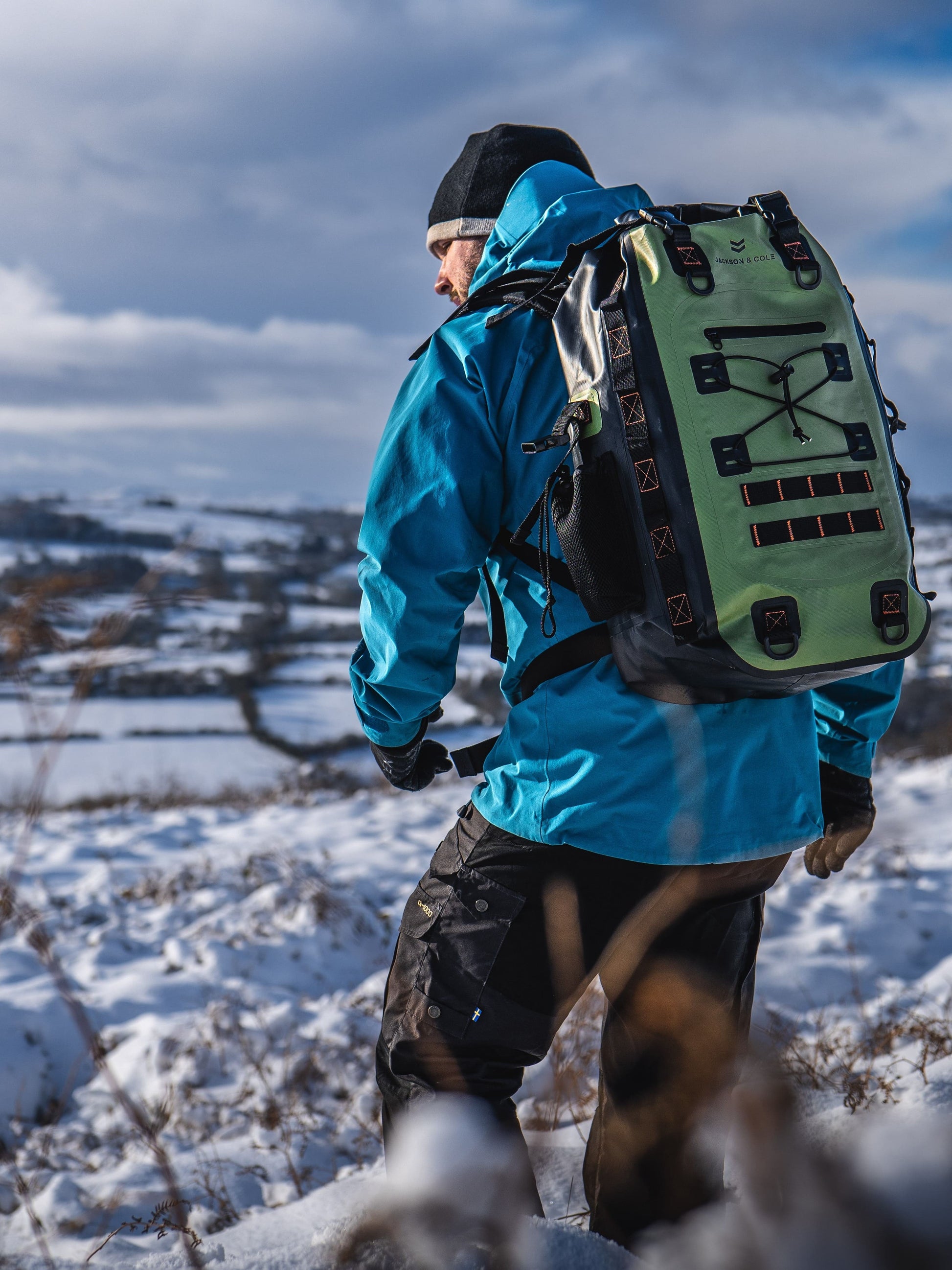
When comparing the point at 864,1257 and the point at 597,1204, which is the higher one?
the point at 864,1257

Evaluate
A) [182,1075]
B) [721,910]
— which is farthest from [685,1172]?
[182,1075]

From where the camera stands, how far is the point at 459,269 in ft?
6.86

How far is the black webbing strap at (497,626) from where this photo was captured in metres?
1.56

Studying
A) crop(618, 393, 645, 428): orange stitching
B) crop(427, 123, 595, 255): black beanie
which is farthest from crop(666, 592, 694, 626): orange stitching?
crop(427, 123, 595, 255): black beanie

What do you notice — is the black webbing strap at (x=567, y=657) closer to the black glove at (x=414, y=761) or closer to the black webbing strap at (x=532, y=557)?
the black webbing strap at (x=532, y=557)

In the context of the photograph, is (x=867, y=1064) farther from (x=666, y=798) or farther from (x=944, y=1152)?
(x=944, y=1152)

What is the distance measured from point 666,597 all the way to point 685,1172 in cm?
119

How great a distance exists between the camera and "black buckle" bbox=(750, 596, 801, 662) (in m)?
1.25

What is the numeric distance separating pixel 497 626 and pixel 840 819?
3.10 feet

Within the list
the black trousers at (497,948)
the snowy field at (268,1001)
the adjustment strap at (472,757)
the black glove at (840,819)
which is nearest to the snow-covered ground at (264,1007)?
the snowy field at (268,1001)

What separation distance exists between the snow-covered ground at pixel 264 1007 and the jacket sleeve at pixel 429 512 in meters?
0.83

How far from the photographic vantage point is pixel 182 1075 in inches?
122

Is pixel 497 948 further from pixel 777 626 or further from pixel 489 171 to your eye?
pixel 489 171

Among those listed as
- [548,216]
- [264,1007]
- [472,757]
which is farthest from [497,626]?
[264,1007]
